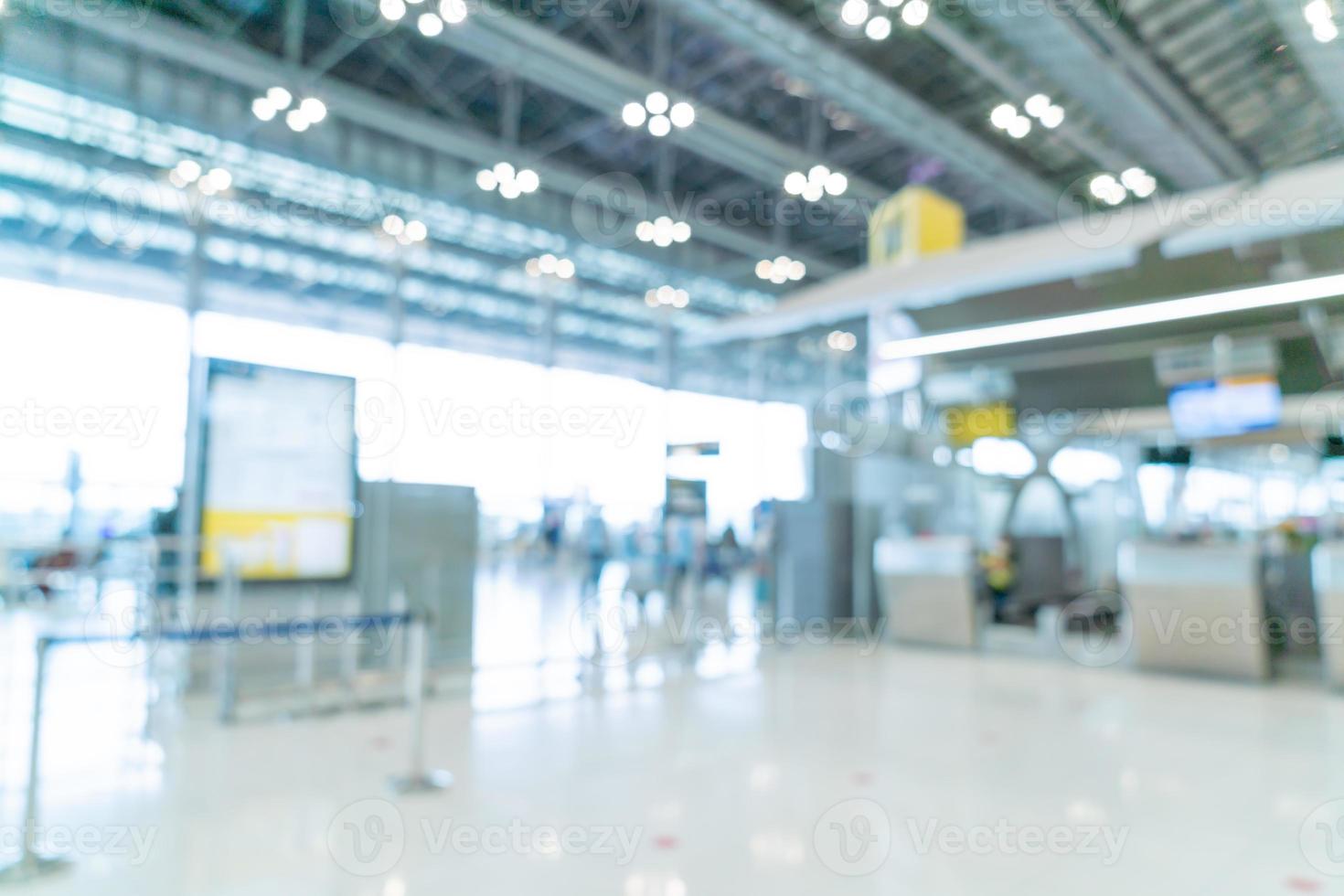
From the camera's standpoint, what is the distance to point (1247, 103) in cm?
488

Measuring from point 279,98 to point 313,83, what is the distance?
2.27 ft

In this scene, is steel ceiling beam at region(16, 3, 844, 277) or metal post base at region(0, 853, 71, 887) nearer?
metal post base at region(0, 853, 71, 887)

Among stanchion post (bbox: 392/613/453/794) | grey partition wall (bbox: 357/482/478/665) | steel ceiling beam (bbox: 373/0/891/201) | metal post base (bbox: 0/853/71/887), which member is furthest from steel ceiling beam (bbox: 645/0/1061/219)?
metal post base (bbox: 0/853/71/887)

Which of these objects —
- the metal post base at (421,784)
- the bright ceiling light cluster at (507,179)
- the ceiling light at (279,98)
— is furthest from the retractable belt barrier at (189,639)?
the bright ceiling light cluster at (507,179)

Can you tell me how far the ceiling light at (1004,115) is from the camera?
7.51 m

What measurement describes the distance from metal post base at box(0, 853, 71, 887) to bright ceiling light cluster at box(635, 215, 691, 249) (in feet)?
25.4

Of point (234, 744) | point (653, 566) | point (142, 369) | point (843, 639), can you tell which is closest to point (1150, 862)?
point (234, 744)

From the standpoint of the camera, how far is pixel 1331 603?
5996 mm

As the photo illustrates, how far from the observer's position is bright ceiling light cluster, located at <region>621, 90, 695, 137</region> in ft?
21.1

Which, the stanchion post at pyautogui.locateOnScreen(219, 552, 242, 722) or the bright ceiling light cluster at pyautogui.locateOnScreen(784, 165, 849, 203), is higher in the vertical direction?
the bright ceiling light cluster at pyautogui.locateOnScreen(784, 165, 849, 203)

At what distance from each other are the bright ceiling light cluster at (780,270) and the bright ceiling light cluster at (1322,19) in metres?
8.61

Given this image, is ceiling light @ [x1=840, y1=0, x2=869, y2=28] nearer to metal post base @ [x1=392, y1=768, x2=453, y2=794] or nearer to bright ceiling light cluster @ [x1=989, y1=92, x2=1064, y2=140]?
bright ceiling light cluster @ [x1=989, y1=92, x2=1064, y2=140]

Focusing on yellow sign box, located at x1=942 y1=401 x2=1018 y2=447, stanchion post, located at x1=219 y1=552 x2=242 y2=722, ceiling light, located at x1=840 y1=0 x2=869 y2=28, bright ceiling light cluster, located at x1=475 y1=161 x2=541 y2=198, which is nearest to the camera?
stanchion post, located at x1=219 y1=552 x2=242 y2=722

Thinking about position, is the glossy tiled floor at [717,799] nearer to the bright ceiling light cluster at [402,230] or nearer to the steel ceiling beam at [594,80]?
the bright ceiling light cluster at [402,230]
